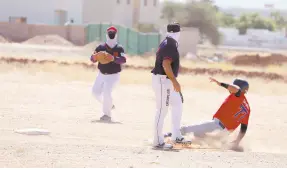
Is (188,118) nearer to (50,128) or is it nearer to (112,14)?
(50,128)

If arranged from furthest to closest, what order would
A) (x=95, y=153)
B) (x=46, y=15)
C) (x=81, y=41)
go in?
(x=46, y=15), (x=81, y=41), (x=95, y=153)

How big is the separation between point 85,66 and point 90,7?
40.3 meters

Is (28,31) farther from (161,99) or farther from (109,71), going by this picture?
(161,99)

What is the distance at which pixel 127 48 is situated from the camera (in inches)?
1897

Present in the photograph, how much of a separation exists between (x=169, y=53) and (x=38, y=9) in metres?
58.6

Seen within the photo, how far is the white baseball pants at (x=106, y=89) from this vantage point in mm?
13297

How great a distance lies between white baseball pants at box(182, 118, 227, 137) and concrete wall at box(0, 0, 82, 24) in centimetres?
5626

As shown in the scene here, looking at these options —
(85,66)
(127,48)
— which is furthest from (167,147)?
(127,48)

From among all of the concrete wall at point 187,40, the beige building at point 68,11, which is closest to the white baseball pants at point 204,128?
the concrete wall at point 187,40

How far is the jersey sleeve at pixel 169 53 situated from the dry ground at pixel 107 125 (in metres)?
1.30

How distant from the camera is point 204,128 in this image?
426 inches

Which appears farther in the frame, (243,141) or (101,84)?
(101,84)

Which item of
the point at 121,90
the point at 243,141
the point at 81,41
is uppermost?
the point at 243,141

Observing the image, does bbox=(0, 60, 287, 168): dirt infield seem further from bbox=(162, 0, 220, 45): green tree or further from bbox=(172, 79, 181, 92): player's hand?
bbox=(162, 0, 220, 45): green tree
